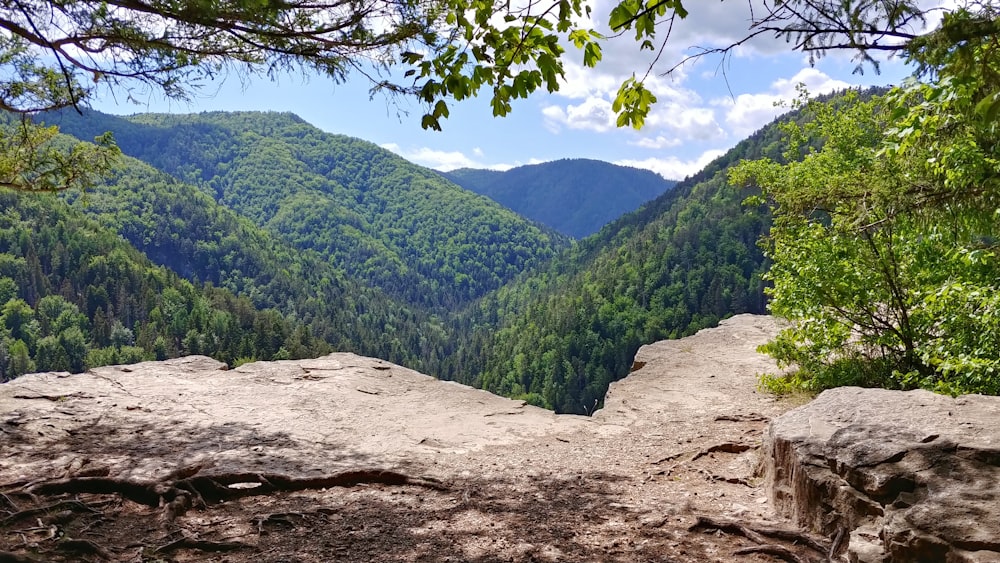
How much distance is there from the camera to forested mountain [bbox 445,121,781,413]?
8844 cm

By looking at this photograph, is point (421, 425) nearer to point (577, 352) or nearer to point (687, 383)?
point (687, 383)

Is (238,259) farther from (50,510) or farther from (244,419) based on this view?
(50,510)

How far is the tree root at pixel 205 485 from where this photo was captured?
4.90 metres

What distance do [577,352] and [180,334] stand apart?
58.7 metres

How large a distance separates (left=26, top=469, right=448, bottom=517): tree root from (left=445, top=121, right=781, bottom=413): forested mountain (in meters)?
74.7

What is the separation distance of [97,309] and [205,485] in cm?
10369

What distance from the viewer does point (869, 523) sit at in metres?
3.63

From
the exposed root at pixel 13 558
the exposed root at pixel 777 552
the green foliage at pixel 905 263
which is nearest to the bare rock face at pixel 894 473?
the exposed root at pixel 777 552

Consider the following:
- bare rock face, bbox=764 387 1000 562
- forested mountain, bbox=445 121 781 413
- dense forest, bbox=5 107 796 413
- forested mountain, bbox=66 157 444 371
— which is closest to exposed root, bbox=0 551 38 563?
bare rock face, bbox=764 387 1000 562

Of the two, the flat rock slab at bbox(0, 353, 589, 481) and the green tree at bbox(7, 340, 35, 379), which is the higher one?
the flat rock slab at bbox(0, 353, 589, 481)

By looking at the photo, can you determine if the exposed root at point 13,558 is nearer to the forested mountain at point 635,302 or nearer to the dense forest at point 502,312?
the dense forest at point 502,312

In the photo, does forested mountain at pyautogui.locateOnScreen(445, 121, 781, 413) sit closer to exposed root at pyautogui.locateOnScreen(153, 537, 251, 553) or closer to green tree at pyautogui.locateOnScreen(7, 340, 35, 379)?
green tree at pyautogui.locateOnScreen(7, 340, 35, 379)

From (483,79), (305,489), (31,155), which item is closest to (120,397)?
(31,155)

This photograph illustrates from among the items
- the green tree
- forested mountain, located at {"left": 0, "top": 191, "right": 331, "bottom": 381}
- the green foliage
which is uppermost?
the green foliage
